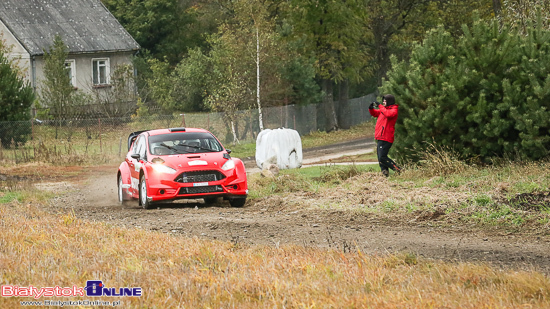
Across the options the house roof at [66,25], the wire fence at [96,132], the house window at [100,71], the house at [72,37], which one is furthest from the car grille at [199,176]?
the house window at [100,71]

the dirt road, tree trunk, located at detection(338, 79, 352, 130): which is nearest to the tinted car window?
the dirt road

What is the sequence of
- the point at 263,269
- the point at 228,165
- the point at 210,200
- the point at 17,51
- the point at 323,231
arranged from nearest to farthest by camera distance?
the point at 263,269, the point at 323,231, the point at 228,165, the point at 210,200, the point at 17,51

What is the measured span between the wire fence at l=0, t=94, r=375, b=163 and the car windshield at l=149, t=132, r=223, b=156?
1279 cm

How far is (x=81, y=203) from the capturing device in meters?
16.6

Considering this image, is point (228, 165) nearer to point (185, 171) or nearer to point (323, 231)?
point (185, 171)

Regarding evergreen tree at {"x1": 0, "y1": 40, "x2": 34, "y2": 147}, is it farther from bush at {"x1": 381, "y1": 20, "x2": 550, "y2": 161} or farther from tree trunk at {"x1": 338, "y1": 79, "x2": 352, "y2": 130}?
tree trunk at {"x1": 338, "y1": 79, "x2": 352, "y2": 130}

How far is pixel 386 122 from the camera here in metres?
16.7

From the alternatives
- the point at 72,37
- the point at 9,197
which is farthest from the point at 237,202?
the point at 72,37

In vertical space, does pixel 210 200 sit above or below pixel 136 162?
below

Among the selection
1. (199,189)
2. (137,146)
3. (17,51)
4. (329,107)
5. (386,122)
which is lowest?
(199,189)

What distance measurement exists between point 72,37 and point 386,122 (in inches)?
1232

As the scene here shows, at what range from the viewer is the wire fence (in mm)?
28312

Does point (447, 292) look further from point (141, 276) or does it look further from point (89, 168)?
point (89, 168)

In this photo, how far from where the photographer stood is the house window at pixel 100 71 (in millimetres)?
45237
